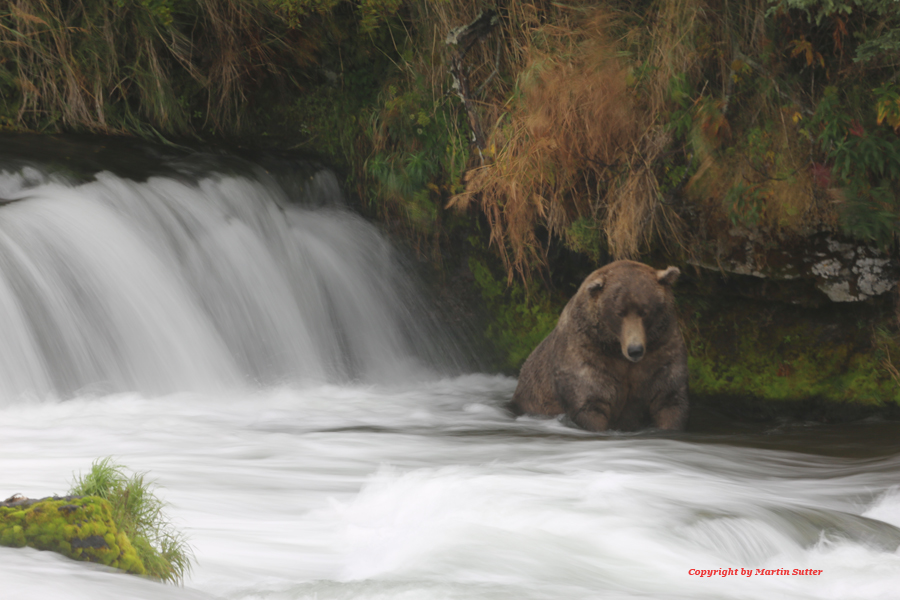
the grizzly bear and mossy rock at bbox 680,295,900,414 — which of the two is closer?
the grizzly bear

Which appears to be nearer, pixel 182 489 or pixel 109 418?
pixel 182 489

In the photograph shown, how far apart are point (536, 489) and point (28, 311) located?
3.48m

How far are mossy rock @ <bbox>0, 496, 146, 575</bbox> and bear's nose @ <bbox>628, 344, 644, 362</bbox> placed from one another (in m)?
2.84

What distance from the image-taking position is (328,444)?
443 cm

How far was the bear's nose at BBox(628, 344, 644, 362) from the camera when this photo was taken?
172 inches

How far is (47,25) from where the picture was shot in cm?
729

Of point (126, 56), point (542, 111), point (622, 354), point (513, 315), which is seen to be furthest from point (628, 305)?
point (126, 56)

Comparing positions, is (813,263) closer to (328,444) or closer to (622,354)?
(622,354)

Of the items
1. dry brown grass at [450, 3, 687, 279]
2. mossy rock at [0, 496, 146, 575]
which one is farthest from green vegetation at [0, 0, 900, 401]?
mossy rock at [0, 496, 146, 575]

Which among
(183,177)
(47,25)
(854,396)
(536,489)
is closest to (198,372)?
(183,177)

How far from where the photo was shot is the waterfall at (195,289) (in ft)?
17.6

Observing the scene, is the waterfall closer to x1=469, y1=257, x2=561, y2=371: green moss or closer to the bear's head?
x1=469, y1=257, x2=561, y2=371: green moss

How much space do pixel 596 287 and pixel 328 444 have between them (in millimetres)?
1631

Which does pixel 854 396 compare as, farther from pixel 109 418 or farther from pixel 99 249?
pixel 99 249
